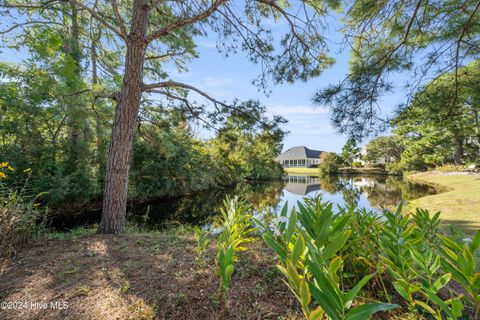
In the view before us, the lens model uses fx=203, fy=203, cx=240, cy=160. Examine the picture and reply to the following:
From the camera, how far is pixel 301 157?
3966 centimetres

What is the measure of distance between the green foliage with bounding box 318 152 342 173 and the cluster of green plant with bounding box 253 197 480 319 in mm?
26981

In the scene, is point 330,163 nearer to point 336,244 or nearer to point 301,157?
point 301,157

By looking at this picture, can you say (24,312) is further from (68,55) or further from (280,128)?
(68,55)

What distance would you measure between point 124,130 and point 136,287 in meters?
2.10

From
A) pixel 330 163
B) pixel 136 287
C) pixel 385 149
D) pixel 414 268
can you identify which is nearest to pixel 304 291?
pixel 414 268

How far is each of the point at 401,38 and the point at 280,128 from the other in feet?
6.44

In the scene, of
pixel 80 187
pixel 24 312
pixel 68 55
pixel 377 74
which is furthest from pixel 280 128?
pixel 80 187

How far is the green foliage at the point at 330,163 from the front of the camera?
87.1 ft

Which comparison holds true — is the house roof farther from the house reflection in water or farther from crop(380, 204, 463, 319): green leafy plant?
crop(380, 204, 463, 319): green leafy plant

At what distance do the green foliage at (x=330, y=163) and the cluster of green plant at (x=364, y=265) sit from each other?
27.0 metres

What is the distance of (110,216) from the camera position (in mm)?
2895

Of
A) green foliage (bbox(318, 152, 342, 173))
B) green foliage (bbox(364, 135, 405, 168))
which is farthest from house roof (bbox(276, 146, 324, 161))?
green foliage (bbox(318, 152, 342, 173))

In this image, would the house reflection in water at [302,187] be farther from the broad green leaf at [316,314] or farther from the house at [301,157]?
the house at [301,157]

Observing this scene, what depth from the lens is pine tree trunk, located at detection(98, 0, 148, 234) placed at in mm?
2830
